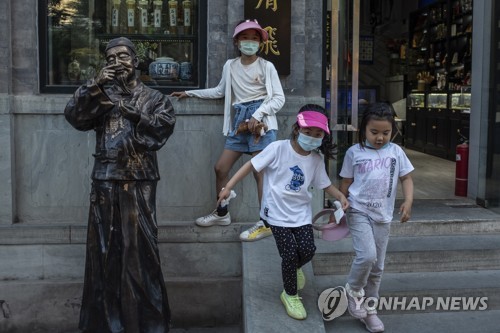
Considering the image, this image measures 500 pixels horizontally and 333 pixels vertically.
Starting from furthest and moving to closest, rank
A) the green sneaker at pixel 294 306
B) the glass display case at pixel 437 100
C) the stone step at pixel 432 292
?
1. the glass display case at pixel 437 100
2. the stone step at pixel 432 292
3. the green sneaker at pixel 294 306

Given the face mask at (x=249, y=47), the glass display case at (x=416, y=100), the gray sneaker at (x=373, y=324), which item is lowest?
the gray sneaker at (x=373, y=324)

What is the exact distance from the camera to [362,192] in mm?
4566

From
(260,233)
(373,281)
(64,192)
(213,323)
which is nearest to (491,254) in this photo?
(373,281)

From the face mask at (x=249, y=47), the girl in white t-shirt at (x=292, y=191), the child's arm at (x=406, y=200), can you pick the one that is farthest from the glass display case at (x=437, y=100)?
the girl in white t-shirt at (x=292, y=191)

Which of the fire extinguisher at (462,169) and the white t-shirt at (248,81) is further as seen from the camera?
the fire extinguisher at (462,169)

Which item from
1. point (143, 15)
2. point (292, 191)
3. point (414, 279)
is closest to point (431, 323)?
point (414, 279)

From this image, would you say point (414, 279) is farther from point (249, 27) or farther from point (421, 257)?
point (249, 27)

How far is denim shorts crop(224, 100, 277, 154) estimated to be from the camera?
5660 mm

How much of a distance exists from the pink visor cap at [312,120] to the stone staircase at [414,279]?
142cm

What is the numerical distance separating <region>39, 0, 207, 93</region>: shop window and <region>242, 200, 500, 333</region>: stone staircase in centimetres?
192

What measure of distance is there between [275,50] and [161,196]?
1788mm

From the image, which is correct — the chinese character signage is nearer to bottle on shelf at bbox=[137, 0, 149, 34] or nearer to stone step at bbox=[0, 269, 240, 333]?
bottle on shelf at bbox=[137, 0, 149, 34]

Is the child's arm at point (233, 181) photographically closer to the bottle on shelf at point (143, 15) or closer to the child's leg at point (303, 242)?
the child's leg at point (303, 242)

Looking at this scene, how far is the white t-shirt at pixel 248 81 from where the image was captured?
18.7 feet
